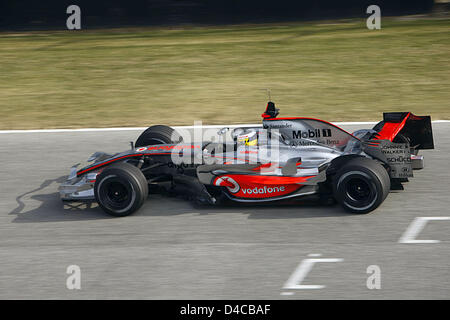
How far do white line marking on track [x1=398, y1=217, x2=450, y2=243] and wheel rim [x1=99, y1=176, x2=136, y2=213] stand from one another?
290cm

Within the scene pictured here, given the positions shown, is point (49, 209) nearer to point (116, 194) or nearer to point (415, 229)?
point (116, 194)

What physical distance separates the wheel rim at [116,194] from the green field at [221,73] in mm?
5217

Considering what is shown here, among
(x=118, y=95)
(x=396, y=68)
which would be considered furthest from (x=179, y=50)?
(x=396, y=68)

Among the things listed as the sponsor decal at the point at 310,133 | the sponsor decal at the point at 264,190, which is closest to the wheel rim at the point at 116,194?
the sponsor decal at the point at 264,190

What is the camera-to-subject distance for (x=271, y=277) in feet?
18.1

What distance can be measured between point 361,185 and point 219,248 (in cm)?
169

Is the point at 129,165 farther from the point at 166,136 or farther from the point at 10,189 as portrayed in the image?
the point at 10,189

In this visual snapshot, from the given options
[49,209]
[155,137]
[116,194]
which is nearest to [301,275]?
[116,194]

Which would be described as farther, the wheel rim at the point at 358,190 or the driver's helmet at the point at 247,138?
the driver's helmet at the point at 247,138

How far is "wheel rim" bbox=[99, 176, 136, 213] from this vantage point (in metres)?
6.85

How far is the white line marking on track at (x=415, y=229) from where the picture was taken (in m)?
6.17

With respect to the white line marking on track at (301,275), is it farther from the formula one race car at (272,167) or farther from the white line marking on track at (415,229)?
the formula one race car at (272,167)

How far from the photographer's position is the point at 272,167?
7070 mm

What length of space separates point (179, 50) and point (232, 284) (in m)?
13.0
